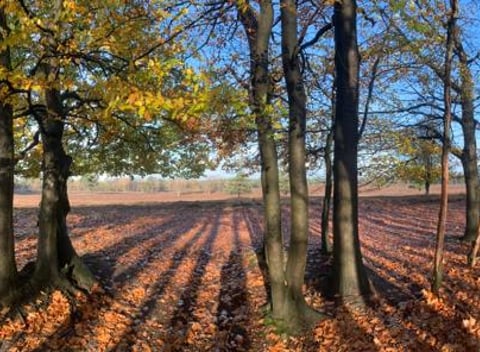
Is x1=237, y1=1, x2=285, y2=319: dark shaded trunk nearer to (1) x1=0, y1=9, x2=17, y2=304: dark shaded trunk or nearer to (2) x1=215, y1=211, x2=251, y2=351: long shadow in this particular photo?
(2) x1=215, y1=211, x2=251, y2=351: long shadow

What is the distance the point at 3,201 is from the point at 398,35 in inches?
297

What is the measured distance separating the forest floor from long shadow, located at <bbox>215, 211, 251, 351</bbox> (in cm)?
2

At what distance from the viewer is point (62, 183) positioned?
8953mm

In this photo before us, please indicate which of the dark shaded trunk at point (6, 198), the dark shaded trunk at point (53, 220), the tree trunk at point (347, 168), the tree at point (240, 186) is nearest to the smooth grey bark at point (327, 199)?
the tree trunk at point (347, 168)

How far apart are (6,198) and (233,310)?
14.5 feet

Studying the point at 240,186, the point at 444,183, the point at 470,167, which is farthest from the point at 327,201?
the point at 240,186

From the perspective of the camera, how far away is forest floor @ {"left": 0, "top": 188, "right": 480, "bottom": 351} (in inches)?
240

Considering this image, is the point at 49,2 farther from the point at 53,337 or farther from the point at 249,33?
the point at 53,337

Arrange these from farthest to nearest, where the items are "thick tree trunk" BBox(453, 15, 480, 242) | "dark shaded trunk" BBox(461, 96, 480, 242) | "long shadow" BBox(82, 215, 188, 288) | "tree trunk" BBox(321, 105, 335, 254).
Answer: "dark shaded trunk" BBox(461, 96, 480, 242)
"thick tree trunk" BBox(453, 15, 480, 242)
"tree trunk" BBox(321, 105, 335, 254)
"long shadow" BBox(82, 215, 188, 288)

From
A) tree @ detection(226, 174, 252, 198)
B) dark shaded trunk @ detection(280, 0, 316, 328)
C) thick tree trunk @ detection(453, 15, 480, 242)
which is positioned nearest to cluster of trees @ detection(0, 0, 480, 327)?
dark shaded trunk @ detection(280, 0, 316, 328)

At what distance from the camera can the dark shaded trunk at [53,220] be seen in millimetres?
8070

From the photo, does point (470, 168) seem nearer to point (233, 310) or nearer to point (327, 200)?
point (327, 200)

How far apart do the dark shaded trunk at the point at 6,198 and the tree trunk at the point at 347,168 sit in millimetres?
5703

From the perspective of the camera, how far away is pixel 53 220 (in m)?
8.45
